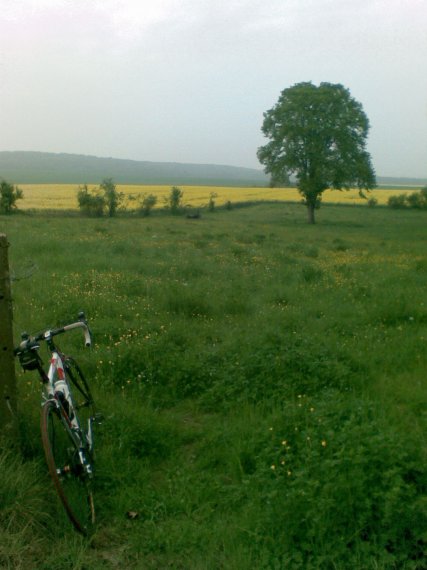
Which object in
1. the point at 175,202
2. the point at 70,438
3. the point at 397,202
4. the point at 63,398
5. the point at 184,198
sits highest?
the point at 397,202

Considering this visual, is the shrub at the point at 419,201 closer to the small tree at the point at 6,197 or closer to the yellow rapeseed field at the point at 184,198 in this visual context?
the yellow rapeseed field at the point at 184,198

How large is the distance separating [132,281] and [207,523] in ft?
23.1

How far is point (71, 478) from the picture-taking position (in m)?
3.91

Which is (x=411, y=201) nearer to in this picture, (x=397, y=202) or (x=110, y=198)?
(x=397, y=202)

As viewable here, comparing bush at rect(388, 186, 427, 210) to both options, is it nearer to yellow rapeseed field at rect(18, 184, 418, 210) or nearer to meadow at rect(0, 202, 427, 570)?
yellow rapeseed field at rect(18, 184, 418, 210)

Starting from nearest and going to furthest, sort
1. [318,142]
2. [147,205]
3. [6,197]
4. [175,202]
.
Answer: [318,142] → [6,197] → [147,205] → [175,202]

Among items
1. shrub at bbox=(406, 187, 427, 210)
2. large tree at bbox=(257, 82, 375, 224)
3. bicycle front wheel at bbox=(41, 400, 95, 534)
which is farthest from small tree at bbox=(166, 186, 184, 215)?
bicycle front wheel at bbox=(41, 400, 95, 534)

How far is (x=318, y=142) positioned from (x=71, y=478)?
37082 mm

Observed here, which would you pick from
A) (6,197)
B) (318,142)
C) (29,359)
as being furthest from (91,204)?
(29,359)

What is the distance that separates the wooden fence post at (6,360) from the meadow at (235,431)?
0.17 m

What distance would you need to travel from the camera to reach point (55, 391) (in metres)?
3.69

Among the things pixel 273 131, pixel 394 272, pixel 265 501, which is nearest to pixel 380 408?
pixel 265 501

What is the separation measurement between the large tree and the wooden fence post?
35.7 m

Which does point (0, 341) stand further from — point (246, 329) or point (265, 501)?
point (246, 329)
